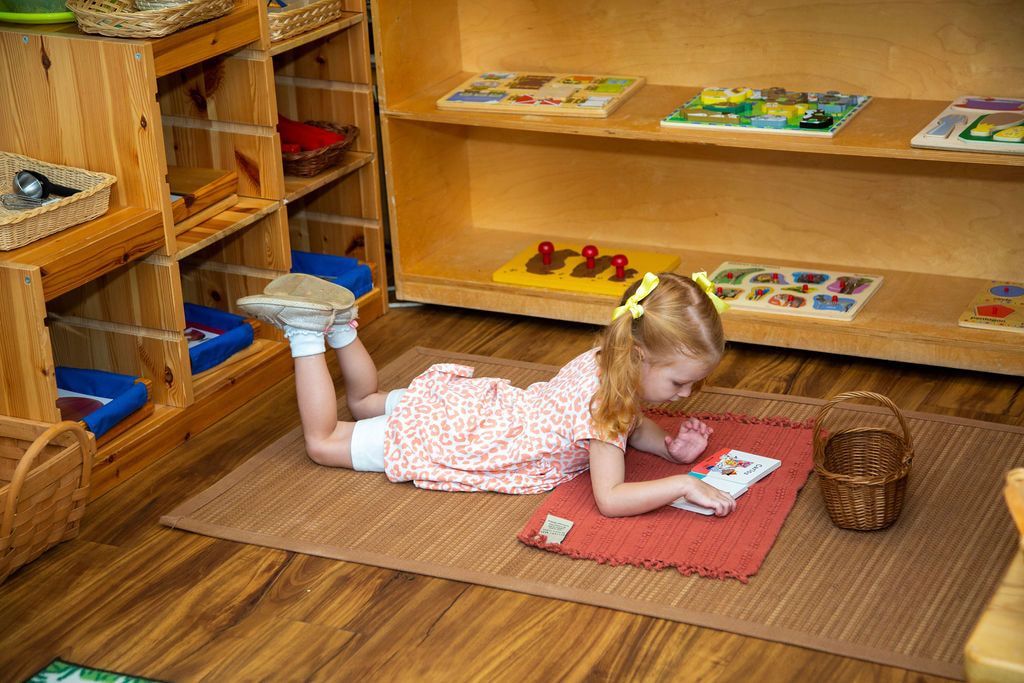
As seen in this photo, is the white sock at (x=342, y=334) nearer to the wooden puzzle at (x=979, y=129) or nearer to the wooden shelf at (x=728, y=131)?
the wooden shelf at (x=728, y=131)

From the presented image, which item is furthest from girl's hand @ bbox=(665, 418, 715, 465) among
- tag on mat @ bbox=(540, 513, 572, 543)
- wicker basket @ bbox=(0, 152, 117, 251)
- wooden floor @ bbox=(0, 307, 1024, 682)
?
wicker basket @ bbox=(0, 152, 117, 251)

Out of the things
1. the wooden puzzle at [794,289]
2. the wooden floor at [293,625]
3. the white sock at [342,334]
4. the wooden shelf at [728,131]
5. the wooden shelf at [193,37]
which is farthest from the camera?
the wooden puzzle at [794,289]

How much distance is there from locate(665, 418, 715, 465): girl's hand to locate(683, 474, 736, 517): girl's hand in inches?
7.7

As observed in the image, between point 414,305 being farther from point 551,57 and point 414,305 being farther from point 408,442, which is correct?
point 408,442

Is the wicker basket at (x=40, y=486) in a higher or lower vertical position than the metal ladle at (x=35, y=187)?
lower

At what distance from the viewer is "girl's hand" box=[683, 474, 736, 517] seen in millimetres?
2184

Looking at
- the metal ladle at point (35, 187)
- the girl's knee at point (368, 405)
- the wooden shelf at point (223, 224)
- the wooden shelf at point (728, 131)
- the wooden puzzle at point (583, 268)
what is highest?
the metal ladle at point (35, 187)

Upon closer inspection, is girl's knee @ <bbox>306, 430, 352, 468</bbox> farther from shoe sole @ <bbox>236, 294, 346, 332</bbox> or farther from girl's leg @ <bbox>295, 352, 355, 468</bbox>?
shoe sole @ <bbox>236, 294, 346, 332</bbox>

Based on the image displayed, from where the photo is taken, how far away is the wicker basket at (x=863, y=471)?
210 centimetres

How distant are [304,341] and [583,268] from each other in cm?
99

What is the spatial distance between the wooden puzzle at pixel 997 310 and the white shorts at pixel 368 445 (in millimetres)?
1332

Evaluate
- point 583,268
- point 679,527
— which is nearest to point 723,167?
point 583,268

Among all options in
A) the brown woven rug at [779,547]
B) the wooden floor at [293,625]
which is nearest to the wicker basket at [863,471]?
the brown woven rug at [779,547]

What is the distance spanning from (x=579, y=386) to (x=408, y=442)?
0.36 metres
